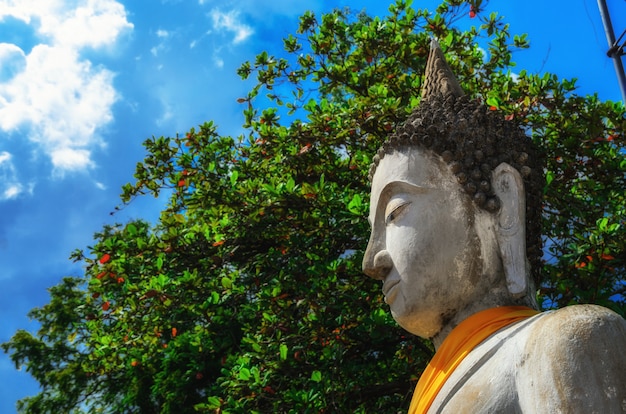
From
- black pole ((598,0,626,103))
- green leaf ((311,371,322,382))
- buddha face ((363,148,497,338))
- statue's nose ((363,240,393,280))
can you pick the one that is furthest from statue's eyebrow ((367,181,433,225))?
black pole ((598,0,626,103))

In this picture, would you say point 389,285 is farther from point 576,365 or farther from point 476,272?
point 576,365

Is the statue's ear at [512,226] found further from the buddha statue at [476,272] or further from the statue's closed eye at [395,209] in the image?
the statue's closed eye at [395,209]

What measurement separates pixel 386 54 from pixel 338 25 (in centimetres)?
61

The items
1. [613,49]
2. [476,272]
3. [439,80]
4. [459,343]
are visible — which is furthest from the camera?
[613,49]

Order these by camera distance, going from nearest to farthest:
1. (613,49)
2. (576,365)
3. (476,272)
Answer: (576,365)
(476,272)
(613,49)

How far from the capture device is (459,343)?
3016 mm

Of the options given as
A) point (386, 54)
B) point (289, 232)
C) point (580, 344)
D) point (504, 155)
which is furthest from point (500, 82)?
point (580, 344)

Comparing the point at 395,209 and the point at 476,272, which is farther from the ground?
the point at 395,209

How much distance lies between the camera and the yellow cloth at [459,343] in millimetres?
2945

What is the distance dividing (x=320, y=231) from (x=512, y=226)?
11.1 feet

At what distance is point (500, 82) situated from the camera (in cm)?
715

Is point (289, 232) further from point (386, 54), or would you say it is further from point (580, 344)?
point (580, 344)

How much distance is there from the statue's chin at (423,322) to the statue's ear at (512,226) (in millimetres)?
A: 339

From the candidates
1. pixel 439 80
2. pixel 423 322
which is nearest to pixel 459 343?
pixel 423 322
